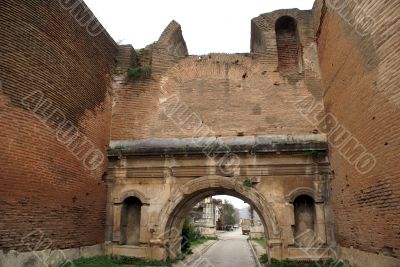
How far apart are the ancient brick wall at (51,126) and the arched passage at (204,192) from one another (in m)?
1.86

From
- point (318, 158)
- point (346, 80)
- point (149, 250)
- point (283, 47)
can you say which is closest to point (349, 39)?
point (346, 80)

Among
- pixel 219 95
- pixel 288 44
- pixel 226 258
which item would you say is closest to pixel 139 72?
pixel 219 95

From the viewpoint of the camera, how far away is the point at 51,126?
761 centimetres

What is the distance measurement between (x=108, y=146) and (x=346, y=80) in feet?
22.2

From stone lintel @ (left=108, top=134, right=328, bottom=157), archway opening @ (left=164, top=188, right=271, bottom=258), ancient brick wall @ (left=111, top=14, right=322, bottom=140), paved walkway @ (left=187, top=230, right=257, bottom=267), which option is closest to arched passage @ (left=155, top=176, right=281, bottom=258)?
archway opening @ (left=164, top=188, right=271, bottom=258)

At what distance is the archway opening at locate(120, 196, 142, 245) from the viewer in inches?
396

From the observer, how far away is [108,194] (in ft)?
33.1

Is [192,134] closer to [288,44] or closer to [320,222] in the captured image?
[320,222]

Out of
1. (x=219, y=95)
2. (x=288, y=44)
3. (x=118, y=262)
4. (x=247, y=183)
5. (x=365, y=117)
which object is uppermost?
(x=288, y=44)

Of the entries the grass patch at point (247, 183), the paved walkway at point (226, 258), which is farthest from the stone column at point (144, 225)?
the grass patch at point (247, 183)

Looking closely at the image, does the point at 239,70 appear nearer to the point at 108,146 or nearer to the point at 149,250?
the point at 108,146

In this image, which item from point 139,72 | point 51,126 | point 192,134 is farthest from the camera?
point 139,72

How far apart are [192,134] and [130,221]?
3184 mm

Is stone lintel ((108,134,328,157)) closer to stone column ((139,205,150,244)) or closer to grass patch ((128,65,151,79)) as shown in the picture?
stone column ((139,205,150,244))
